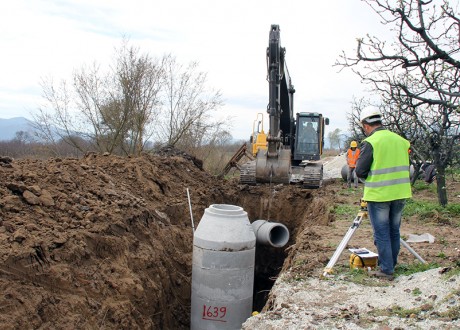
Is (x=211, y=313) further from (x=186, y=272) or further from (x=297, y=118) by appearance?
(x=297, y=118)

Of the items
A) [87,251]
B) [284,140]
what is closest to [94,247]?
[87,251]

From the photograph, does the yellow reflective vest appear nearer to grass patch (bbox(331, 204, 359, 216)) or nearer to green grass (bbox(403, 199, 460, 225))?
green grass (bbox(403, 199, 460, 225))

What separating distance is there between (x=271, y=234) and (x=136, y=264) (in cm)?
389

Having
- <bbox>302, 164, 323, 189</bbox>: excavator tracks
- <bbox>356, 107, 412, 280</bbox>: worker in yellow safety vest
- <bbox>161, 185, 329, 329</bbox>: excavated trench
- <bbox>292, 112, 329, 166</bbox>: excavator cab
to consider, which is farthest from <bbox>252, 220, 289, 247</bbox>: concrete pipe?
<bbox>292, 112, 329, 166</bbox>: excavator cab

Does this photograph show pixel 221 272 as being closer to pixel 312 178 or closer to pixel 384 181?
pixel 384 181

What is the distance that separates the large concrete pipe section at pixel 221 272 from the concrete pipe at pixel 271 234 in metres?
2.11

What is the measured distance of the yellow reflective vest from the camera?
18.0ft

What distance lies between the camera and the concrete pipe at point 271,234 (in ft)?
31.7

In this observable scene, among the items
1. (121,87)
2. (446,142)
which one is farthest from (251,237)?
(121,87)

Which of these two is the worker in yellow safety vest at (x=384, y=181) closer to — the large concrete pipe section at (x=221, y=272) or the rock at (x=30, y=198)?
the large concrete pipe section at (x=221, y=272)

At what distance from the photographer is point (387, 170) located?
5.50 meters

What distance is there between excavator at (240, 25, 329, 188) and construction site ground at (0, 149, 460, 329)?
1.73 metres

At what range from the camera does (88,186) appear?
8242 mm

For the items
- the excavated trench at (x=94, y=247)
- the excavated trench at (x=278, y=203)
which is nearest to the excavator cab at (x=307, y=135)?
the excavated trench at (x=278, y=203)
